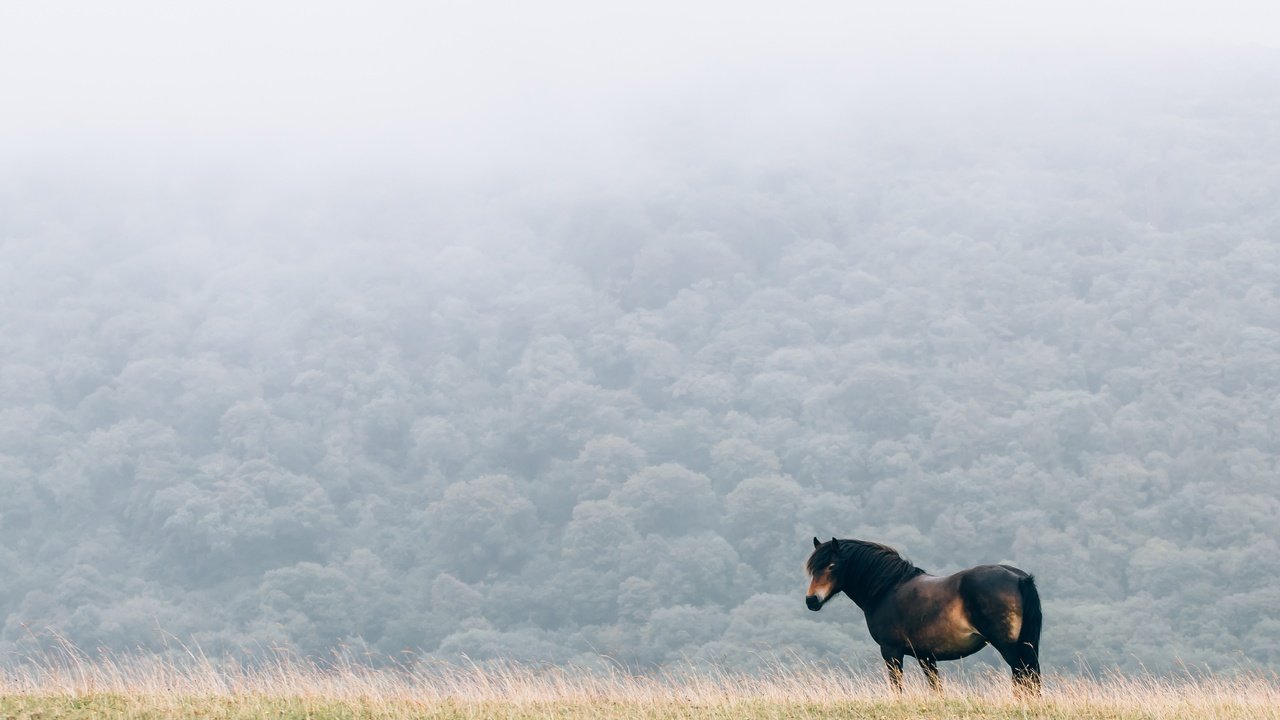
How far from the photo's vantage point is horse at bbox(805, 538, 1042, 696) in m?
11.0

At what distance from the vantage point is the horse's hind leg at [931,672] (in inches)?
434

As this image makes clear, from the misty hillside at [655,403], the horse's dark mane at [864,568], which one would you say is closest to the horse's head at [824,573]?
the horse's dark mane at [864,568]

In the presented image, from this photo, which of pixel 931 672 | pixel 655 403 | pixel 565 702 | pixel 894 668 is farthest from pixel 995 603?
pixel 655 403

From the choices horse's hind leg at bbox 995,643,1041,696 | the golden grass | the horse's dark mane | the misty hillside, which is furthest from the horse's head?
the misty hillside

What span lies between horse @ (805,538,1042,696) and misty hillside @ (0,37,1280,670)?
106ft

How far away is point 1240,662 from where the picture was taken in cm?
5850

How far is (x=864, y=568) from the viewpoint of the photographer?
11.9 m

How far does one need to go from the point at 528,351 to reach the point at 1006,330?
47.3 meters

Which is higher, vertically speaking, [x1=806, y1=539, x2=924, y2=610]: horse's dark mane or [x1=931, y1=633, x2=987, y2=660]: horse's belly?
[x1=806, y1=539, x2=924, y2=610]: horse's dark mane

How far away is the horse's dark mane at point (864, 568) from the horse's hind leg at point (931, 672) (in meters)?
0.72

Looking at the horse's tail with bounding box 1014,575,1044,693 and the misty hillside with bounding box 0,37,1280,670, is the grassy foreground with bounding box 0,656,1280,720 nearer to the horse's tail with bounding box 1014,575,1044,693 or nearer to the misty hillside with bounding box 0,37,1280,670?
the horse's tail with bounding box 1014,575,1044,693

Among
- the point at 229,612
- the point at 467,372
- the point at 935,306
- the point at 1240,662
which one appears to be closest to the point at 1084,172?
the point at 935,306

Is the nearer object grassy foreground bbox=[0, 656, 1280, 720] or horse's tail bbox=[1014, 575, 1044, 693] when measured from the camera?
grassy foreground bbox=[0, 656, 1280, 720]

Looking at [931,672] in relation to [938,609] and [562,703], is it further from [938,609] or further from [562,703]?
[562,703]
